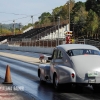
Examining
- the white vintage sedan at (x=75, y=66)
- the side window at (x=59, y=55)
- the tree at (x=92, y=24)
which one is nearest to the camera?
the white vintage sedan at (x=75, y=66)

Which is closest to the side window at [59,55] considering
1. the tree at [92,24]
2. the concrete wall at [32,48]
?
the concrete wall at [32,48]

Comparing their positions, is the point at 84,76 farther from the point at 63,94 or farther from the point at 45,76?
the point at 45,76

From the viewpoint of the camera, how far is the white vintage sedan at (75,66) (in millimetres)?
11898

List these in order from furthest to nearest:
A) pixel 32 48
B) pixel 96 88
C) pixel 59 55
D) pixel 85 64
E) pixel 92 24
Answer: pixel 92 24, pixel 32 48, pixel 59 55, pixel 96 88, pixel 85 64

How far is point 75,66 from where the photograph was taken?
Result: 12156mm

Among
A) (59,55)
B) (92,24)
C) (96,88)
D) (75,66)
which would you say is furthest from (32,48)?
(75,66)

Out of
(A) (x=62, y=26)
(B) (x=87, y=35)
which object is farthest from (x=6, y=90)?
(A) (x=62, y=26)

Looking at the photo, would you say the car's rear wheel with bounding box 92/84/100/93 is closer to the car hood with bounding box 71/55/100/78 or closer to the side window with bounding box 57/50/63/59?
the car hood with bounding box 71/55/100/78

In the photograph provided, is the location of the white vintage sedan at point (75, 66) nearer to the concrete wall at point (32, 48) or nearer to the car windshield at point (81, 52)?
the car windshield at point (81, 52)

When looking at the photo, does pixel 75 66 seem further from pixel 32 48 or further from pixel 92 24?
pixel 92 24

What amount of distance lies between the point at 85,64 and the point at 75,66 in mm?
355

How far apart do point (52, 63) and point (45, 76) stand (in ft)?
3.54

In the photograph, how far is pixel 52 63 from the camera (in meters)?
13.9

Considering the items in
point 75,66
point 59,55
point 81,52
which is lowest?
point 75,66
